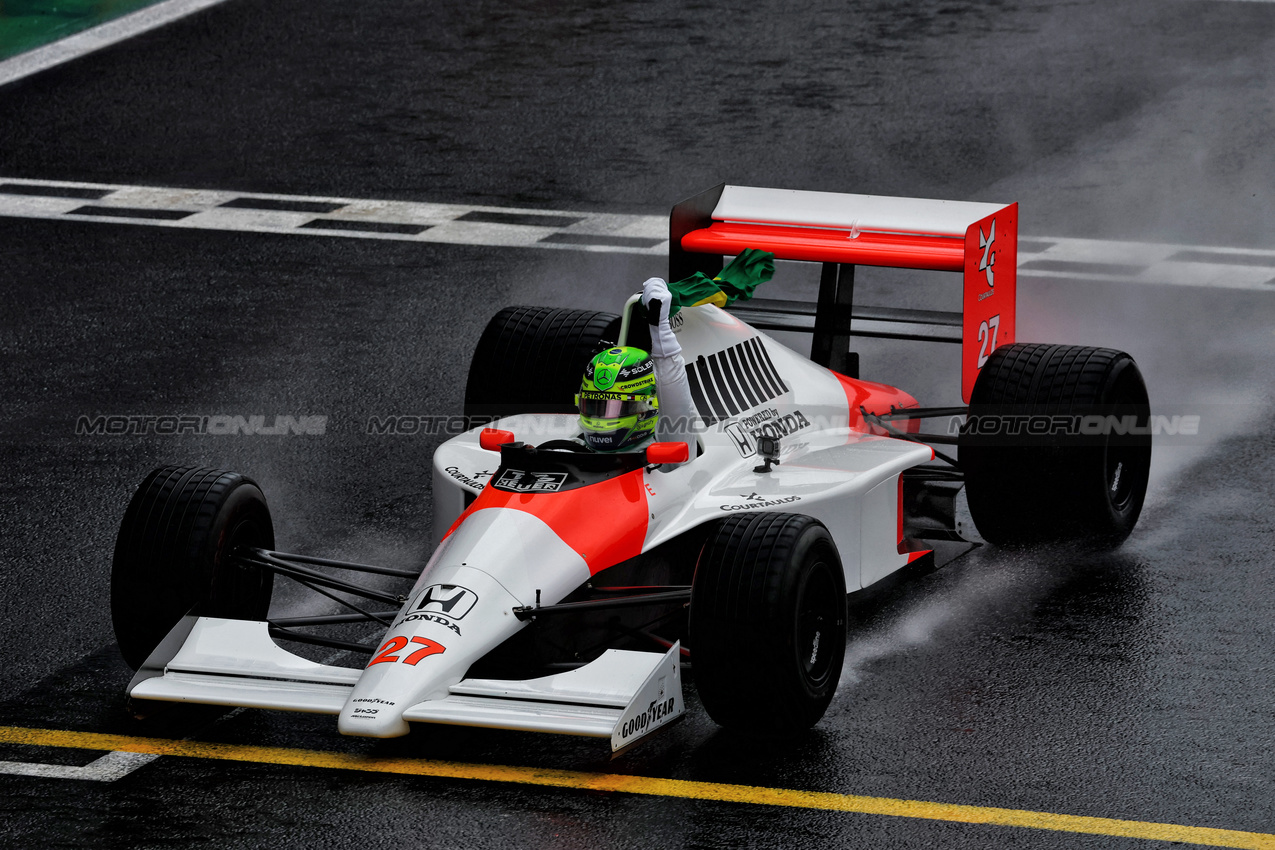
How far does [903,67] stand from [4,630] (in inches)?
504

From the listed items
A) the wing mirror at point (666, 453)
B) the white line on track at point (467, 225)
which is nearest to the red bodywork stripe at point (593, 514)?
the wing mirror at point (666, 453)

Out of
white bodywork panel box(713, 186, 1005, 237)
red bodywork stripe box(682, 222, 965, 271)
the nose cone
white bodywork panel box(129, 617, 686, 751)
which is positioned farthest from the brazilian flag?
white bodywork panel box(129, 617, 686, 751)

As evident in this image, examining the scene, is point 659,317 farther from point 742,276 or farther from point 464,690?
point 464,690

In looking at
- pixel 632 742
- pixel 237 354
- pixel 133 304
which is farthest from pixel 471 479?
pixel 133 304

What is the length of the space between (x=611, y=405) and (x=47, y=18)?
15122mm

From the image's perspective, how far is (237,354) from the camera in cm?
1201

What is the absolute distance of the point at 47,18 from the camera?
20.2 meters

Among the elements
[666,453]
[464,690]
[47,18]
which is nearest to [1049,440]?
[666,453]

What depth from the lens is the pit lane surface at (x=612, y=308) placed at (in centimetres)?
643

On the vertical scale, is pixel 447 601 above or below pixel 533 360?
below

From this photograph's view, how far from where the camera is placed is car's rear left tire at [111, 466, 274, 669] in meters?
6.89

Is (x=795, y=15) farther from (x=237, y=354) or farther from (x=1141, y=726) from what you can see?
(x=1141, y=726)

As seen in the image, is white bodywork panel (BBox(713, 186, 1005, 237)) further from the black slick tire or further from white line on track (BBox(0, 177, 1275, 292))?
white line on track (BBox(0, 177, 1275, 292))
